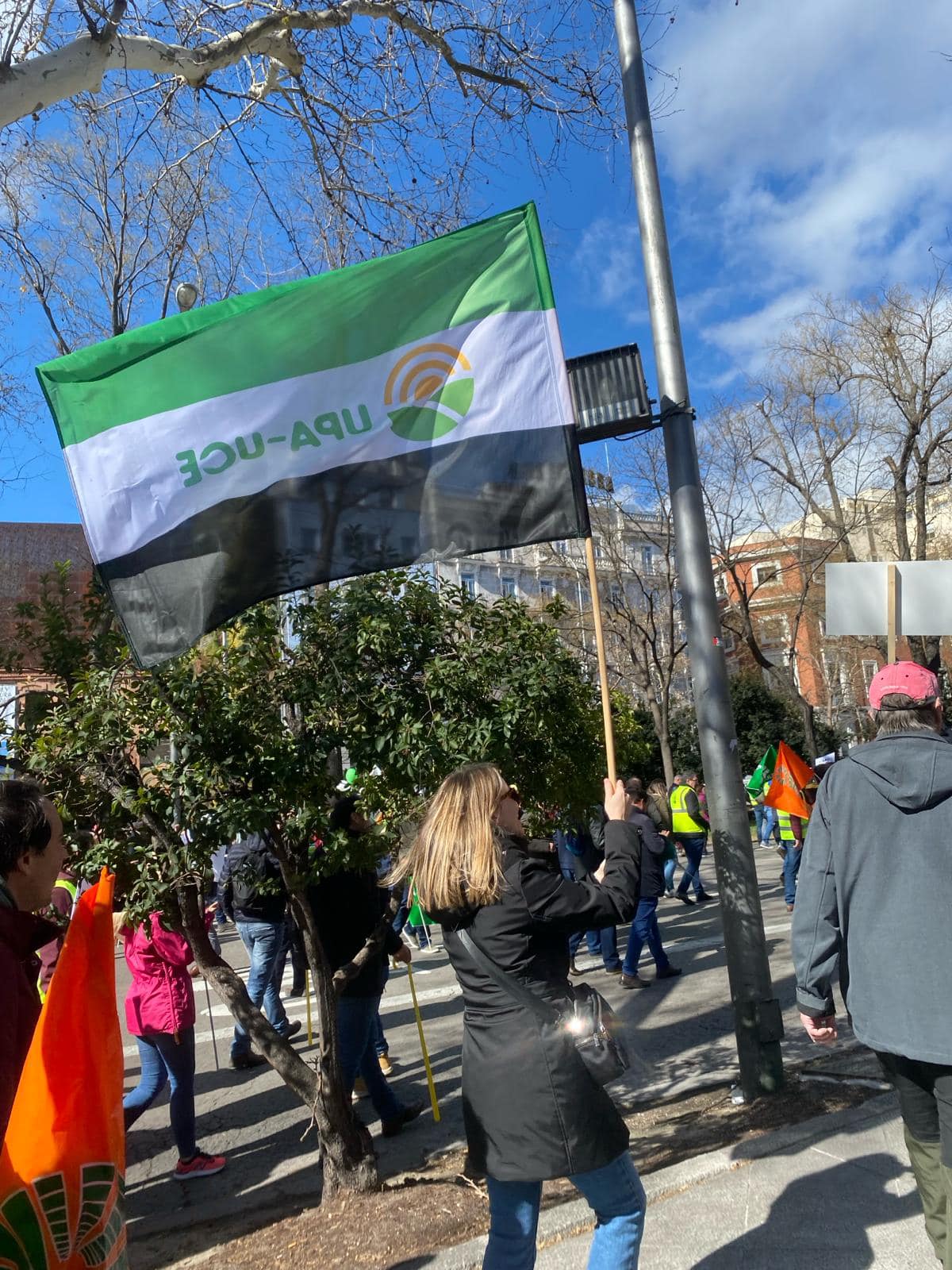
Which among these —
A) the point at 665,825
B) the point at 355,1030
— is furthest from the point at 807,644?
the point at 355,1030

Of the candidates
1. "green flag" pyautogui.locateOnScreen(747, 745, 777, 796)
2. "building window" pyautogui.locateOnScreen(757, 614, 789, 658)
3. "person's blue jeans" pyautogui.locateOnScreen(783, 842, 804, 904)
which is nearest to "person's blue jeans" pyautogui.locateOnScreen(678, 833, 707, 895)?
"person's blue jeans" pyautogui.locateOnScreen(783, 842, 804, 904)

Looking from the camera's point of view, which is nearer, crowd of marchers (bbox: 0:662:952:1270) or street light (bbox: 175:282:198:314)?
crowd of marchers (bbox: 0:662:952:1270)

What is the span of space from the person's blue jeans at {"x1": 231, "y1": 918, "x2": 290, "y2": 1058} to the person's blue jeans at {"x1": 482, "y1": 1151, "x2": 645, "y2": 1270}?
4789 millimetres

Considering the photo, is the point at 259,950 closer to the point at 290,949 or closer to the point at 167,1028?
the point at 290,949

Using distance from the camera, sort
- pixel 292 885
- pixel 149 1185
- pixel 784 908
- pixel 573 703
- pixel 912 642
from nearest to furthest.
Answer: pixel 292 885
pixel 573 703
pixel 149 1185
pixel 784 908
pixel 912 642

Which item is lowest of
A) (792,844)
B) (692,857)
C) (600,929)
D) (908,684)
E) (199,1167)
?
(692,857)

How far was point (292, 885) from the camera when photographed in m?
4.37

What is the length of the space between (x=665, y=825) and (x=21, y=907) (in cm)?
1416

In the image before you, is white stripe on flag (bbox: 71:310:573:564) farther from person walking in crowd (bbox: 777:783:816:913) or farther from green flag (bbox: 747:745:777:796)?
Result: green flag (bbox: 747:745:777:796)

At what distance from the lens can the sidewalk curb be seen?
3771 millimetres

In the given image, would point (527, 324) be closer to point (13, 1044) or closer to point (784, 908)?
point (13, 1044)

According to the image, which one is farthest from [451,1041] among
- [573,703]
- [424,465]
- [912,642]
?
[912,642]

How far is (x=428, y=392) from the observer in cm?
457

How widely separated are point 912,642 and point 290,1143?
1735 cm
